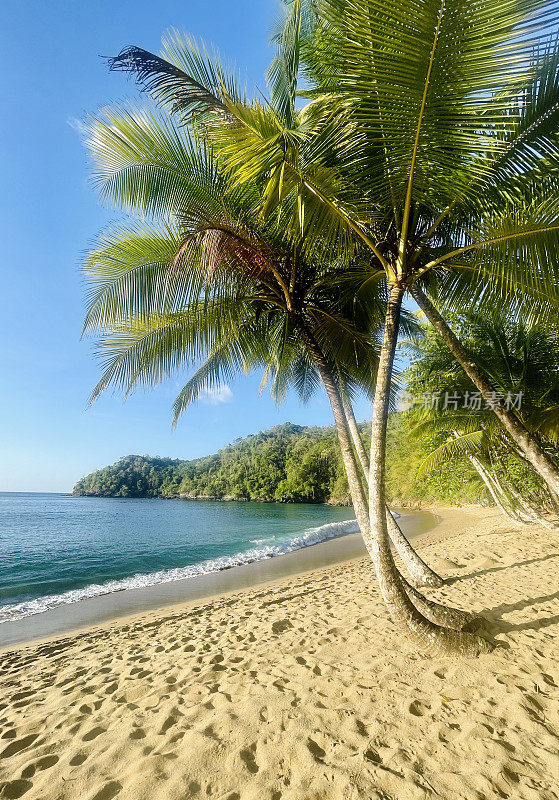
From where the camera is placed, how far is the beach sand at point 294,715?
2086 millimetres

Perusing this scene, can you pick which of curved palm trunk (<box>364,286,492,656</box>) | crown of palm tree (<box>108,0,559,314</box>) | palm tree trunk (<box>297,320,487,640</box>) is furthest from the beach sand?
crown of palm tree (<box>108,0,559,314</box>)

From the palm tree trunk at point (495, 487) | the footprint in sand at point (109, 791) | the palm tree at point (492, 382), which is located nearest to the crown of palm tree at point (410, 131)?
the footprint in sand at point (109, 791)

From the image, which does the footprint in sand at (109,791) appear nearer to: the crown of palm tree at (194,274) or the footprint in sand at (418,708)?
the footprint in sand at (418,708)

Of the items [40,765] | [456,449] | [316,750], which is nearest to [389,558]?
[316,750]

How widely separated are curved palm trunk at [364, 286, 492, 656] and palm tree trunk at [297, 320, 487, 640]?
0.01m

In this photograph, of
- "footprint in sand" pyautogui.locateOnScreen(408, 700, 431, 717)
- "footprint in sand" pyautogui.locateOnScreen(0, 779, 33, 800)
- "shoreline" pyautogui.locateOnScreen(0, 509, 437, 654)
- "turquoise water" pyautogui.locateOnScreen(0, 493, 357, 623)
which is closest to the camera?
"footprint in sand" pyautogui.locateOnScreen(0, 779, 33, 800)

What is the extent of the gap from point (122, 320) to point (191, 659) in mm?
4505

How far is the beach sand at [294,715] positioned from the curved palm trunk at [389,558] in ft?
0.45

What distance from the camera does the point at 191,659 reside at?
418cm

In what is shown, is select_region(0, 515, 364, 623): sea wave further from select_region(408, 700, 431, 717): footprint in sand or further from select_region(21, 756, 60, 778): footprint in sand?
select_region(408, 700, 431, 717): footprint in sand

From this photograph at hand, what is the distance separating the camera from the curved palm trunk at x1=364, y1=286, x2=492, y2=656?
3.40 meters

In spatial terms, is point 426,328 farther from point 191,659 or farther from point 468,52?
point 191,659

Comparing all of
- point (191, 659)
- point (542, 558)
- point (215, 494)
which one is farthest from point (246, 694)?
point (215, 494)

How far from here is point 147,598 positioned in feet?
28.7
